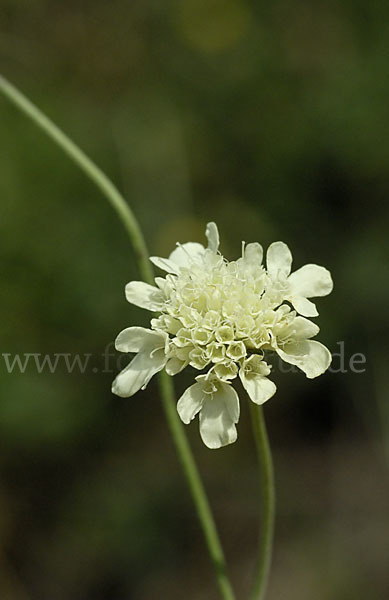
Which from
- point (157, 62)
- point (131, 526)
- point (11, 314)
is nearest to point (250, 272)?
point (11, 314)

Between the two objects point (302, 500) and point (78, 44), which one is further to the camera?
point (78, 44)

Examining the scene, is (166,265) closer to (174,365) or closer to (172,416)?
(174,365)

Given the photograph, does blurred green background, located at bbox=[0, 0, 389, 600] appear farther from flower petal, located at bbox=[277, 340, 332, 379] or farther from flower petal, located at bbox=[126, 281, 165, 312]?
flower petal, located at bbox=[277, 340, 332, 379]

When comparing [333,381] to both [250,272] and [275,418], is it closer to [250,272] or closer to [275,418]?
[275,418]

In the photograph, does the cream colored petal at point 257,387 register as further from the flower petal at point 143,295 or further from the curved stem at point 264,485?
the flower petal at point 143,295

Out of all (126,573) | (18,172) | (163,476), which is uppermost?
(18,172)

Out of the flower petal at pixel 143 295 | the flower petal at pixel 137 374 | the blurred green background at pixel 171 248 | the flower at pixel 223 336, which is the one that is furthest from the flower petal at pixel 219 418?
the blurred green background at pixel 171 248
